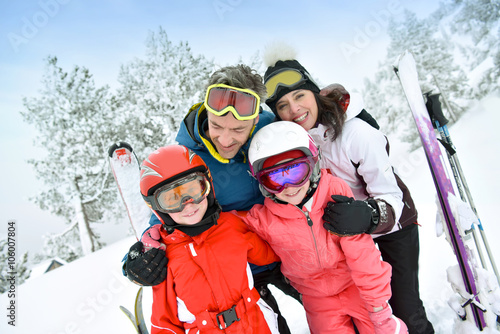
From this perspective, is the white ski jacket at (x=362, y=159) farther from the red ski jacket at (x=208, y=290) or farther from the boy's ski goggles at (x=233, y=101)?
the red ski jacket at (x=208, y=290)

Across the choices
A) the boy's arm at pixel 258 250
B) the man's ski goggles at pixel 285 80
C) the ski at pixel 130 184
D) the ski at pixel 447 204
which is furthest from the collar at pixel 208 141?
the ski at pixel 447 204

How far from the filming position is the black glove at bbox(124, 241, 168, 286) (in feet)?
5.82

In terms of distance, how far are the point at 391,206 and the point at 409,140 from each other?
17.8m

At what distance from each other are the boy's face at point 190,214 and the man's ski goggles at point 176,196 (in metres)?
0.05

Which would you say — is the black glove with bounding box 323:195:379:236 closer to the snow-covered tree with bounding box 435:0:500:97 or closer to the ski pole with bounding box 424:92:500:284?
the ski pole with bounding box 424:92:500:284

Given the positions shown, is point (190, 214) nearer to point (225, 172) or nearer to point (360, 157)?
point (225, 172)

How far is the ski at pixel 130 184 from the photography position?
3.23 m

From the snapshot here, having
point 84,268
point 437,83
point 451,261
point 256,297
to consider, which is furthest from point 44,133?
point 437,83

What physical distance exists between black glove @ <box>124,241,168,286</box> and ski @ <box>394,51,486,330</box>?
9.14 feet

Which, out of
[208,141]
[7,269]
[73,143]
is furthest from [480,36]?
[7,269]

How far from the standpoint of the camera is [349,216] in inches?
68.5

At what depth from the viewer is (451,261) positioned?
415 cm

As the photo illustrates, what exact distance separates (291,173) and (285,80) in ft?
3.18

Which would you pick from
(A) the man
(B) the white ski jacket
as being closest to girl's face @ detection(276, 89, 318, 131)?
(B) the white ski jacket
